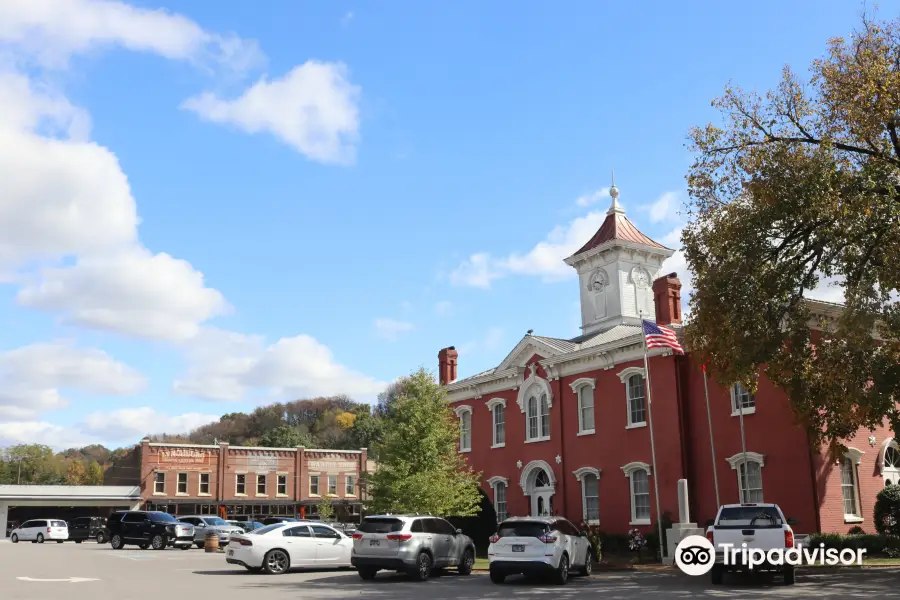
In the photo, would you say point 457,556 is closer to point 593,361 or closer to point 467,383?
point 593,361

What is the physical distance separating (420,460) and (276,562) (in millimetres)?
10863

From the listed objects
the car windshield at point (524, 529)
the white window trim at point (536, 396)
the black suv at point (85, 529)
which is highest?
the white window trim at point (536, 396)

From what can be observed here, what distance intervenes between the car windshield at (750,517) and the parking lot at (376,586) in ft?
4.28

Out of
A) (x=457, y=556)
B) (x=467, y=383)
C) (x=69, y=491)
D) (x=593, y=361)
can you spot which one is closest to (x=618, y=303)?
(x=593, y=361)

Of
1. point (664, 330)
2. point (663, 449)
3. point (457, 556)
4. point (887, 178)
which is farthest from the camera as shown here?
point (663, 449)

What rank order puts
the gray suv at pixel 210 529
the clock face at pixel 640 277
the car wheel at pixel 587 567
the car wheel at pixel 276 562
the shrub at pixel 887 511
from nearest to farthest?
1. the car wheel at pixel 587 567
2. the car wheel at pixel 276 562
3. the shrub at pixel 887 511
4. the clock face at pixel 640 277
5. the gray suv at pixel 210 529

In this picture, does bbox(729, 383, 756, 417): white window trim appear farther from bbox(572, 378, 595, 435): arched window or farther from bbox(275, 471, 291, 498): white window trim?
bbox(275, 471, 291, 498): white window trim

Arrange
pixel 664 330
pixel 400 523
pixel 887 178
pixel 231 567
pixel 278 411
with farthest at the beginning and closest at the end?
pixel 278 411, pixel 664 330, pixel 231 567, pixel 400 523, pixel 887 178

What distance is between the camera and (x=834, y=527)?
27172 mm

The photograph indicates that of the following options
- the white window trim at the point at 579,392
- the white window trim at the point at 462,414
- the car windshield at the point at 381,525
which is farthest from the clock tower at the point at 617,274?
the car windshield at the point at 381,525

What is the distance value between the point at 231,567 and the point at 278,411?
14504 cm

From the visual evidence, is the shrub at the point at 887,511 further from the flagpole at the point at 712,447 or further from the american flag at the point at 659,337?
the american flag at the point at 659,337

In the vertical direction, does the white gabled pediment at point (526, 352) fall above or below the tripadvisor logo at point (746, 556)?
above

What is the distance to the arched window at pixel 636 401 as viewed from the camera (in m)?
33.6
